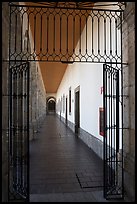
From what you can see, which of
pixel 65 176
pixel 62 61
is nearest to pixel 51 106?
pixel 65 176

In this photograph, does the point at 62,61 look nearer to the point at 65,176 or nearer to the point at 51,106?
the point at 65,176

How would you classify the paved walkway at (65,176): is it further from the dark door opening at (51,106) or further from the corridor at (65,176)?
the dark door opening at (51,106)

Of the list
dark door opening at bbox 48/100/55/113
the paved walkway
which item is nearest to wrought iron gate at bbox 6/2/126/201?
the paved walkway

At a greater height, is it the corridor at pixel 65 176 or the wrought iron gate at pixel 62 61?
the wrought iron gate at pixel 62 61

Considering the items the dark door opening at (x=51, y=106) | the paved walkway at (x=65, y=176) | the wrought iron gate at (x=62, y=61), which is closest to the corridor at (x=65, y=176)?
the paved walkway at (x=65, y=176)

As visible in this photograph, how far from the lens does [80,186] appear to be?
11.8 ft

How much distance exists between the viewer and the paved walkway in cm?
319

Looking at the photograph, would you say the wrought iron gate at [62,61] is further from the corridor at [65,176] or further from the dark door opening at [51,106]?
the dark door opening at [51,106]

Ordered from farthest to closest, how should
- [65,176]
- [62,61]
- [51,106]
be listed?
[51,106] < [65,176] < [62,61]

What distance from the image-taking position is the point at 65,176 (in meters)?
4.13

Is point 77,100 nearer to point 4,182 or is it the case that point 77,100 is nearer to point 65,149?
point 65,149

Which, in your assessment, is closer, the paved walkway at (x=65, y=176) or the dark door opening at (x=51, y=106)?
the paved walkway at (x=65, y=176)

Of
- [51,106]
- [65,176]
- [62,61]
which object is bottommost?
[65,176]

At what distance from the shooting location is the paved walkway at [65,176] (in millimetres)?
3193
